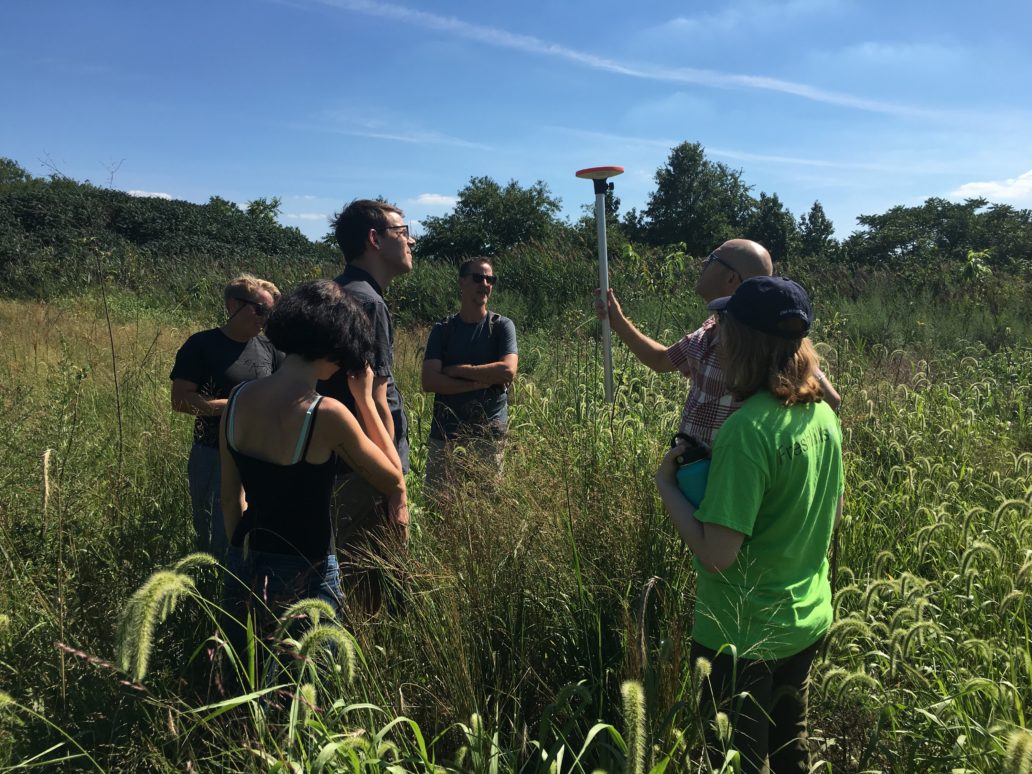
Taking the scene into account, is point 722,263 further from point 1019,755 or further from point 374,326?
point 1019,755

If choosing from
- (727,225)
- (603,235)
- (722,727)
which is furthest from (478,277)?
(727,225)

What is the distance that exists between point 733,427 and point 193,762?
1.57 metres

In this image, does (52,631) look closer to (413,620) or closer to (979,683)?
(413,620)

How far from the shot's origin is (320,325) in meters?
2.28

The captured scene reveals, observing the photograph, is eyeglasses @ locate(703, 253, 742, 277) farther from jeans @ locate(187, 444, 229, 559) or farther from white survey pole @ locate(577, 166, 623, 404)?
jeans @ locate(187, 444, 229, 559)

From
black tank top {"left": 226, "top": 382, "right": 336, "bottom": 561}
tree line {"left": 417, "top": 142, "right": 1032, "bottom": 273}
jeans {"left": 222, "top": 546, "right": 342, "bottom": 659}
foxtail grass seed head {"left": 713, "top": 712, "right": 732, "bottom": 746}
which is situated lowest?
foxtail grass seed head {"left": 713, "top": 712, "right": 732, "bottom": 746}

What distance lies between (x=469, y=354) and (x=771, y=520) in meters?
2.98

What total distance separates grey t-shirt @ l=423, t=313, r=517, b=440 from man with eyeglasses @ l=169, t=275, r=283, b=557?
1.08 metres

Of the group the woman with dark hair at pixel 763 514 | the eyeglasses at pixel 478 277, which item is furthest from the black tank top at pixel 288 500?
the eyeglasses at pixel 478 277

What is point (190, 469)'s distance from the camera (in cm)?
361

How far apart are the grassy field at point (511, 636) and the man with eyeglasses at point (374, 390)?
0.71 feet

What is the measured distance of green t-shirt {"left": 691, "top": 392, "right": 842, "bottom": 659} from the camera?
175 cm

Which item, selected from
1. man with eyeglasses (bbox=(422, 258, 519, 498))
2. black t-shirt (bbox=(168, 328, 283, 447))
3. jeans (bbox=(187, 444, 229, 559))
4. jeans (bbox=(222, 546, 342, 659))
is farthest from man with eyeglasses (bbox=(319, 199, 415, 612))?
man with eyeglasses (bbox=(422, 258, 519, 498))

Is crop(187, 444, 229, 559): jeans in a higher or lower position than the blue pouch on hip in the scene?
lower
